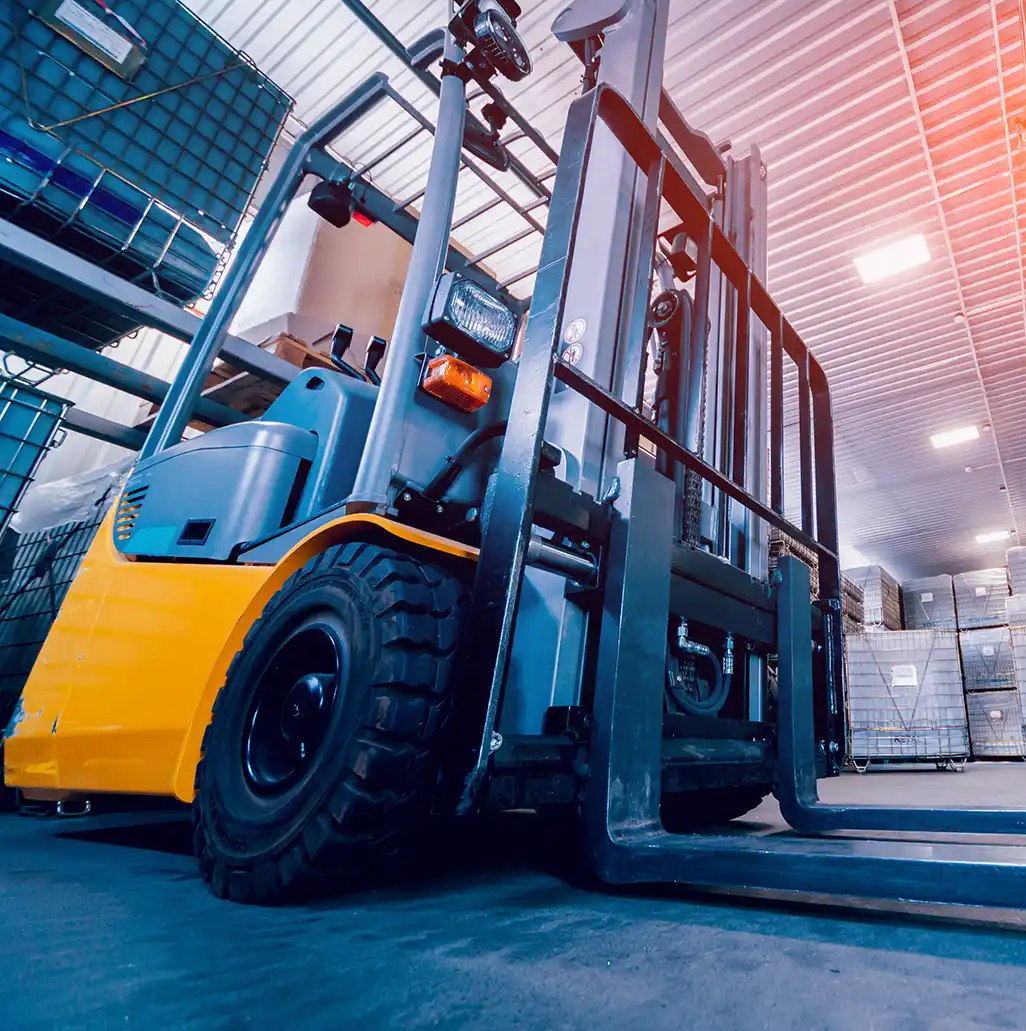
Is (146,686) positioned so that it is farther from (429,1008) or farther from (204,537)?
(429,1008)

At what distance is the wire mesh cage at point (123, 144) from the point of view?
335cm

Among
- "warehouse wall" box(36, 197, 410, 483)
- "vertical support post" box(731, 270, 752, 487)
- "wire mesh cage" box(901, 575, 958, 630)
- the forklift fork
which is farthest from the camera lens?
"wire mesh cage" box(901, 575, 958, 630)

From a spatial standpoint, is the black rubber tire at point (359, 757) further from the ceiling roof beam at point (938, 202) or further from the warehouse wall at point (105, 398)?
the warehouse wall at point (105, 398)

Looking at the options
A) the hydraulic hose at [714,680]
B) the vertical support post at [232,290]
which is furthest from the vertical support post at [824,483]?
the vertical support post at [232,290]

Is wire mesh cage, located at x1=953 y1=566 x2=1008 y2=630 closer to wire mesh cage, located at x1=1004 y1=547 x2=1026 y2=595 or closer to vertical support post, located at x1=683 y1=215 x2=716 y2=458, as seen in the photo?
wire mesh cage, located at x1=1004 y1=547 x2=1026 y2=595

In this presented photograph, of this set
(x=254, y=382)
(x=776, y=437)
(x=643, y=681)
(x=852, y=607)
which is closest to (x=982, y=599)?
(x=852, y=607)

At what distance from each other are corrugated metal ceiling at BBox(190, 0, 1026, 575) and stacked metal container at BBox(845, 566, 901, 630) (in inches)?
Answer: 108

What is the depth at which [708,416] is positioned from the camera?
8.63 ft

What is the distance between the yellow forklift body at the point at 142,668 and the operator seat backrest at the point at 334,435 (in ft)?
1.08

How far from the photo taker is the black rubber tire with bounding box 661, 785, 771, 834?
237 centimetres

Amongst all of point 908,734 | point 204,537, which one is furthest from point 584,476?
point 908,734

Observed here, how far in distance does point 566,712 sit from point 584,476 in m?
0.60

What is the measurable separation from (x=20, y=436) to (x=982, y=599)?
1169cm

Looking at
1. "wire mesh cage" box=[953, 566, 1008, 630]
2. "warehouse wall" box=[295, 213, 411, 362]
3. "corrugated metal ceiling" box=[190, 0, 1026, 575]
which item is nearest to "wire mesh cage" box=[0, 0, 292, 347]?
"warehouse wall" box=[295, 213, 411, 362]
